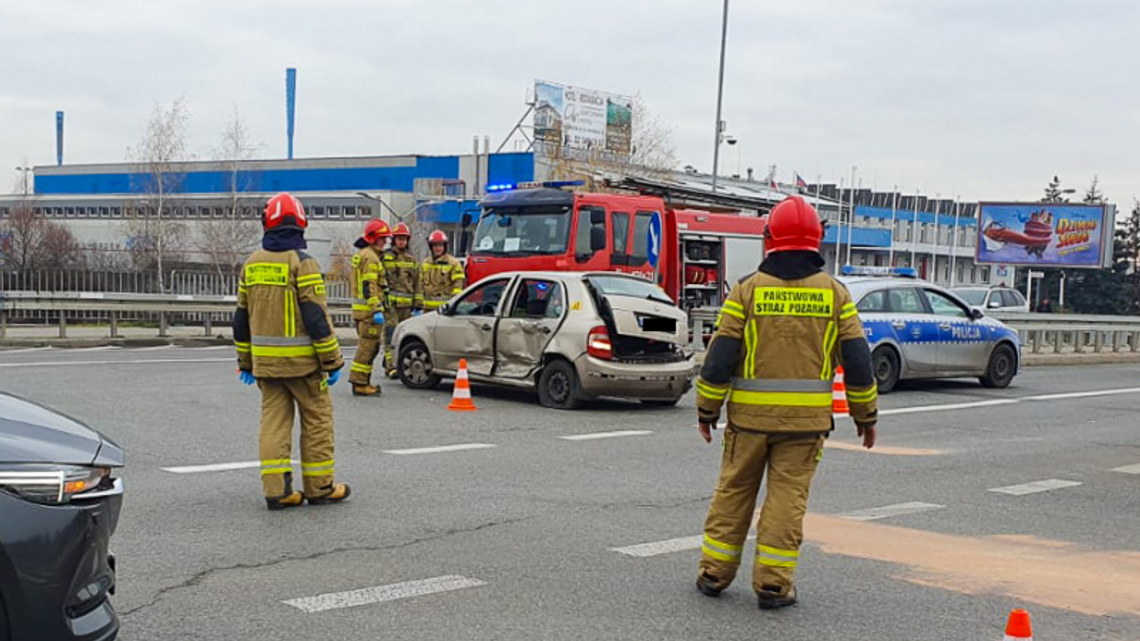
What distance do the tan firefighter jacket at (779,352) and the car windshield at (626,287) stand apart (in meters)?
7.93

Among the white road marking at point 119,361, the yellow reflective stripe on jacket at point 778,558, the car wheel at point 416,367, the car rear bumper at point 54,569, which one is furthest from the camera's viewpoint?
the white road marking at point 119,361

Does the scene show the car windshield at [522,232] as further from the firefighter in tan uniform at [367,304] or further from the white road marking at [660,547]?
the white road marking at [660,547]

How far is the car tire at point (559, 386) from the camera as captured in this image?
13.9 m

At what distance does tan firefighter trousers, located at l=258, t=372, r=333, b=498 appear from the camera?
323 inches

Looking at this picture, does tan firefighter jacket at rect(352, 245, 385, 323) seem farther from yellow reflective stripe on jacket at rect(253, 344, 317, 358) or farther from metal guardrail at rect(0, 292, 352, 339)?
metal guardrail at rect(0, 292, 352, 339)

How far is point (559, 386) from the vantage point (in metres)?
14.1

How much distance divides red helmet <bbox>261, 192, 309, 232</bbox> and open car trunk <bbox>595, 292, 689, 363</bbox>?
19.4 ft

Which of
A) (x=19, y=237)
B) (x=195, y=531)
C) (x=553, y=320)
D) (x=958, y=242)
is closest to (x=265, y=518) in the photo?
(x=195, y=531)

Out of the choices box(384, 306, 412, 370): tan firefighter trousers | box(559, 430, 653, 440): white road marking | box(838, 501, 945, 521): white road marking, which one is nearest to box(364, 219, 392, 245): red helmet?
box(384, 306, 412, 370): tan firefighter trousers

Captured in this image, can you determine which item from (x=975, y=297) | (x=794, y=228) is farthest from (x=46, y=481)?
(x=975, y=297)

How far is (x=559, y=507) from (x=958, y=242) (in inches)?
3473

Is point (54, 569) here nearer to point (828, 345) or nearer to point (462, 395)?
point (828, 345)

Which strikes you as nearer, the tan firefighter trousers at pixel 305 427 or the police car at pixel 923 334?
the tan firefighter trousers at pixel 305 427

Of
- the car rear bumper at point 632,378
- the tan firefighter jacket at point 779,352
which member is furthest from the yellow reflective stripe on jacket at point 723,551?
the car rear bumper at point 632,378
